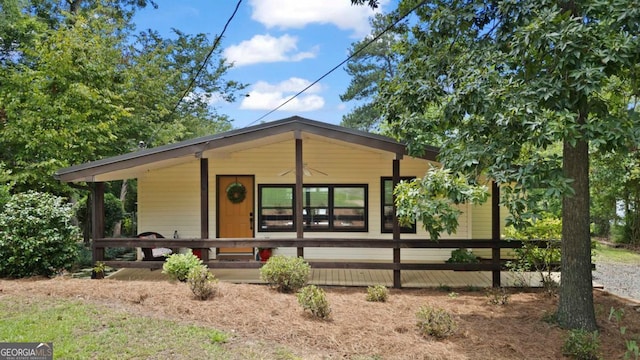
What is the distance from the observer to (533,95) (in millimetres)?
4020

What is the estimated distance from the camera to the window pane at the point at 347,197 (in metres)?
9.31

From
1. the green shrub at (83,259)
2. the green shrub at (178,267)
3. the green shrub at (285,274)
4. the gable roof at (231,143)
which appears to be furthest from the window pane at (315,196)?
the green shrub at (83,259)

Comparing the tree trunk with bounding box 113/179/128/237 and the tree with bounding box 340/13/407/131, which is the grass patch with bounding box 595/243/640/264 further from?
the tree trunk with bounding box 113/179/128/237

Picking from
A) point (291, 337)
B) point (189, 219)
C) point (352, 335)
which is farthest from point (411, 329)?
point (189, 219)

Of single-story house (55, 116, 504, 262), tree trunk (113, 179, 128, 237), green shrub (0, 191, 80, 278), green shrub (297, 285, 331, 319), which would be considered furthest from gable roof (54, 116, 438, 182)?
tree trunk (113, 179, 128, 237)

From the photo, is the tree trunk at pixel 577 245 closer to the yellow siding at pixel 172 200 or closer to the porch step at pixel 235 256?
the porch step at pixel 235 256

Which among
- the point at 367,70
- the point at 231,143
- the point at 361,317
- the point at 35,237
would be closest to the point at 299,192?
the point at 231,143

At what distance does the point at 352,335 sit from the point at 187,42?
19.7 m

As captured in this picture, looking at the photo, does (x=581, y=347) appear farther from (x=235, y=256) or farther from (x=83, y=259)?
(x=83, y=259)

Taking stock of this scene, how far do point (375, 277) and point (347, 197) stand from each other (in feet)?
7.11

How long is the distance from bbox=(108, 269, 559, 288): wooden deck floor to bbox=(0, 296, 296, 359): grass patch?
2719 millimetres

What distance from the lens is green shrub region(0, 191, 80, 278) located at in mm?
6711

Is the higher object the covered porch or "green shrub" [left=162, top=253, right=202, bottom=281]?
the covered porch

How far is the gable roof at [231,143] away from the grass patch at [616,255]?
8.29 metres
